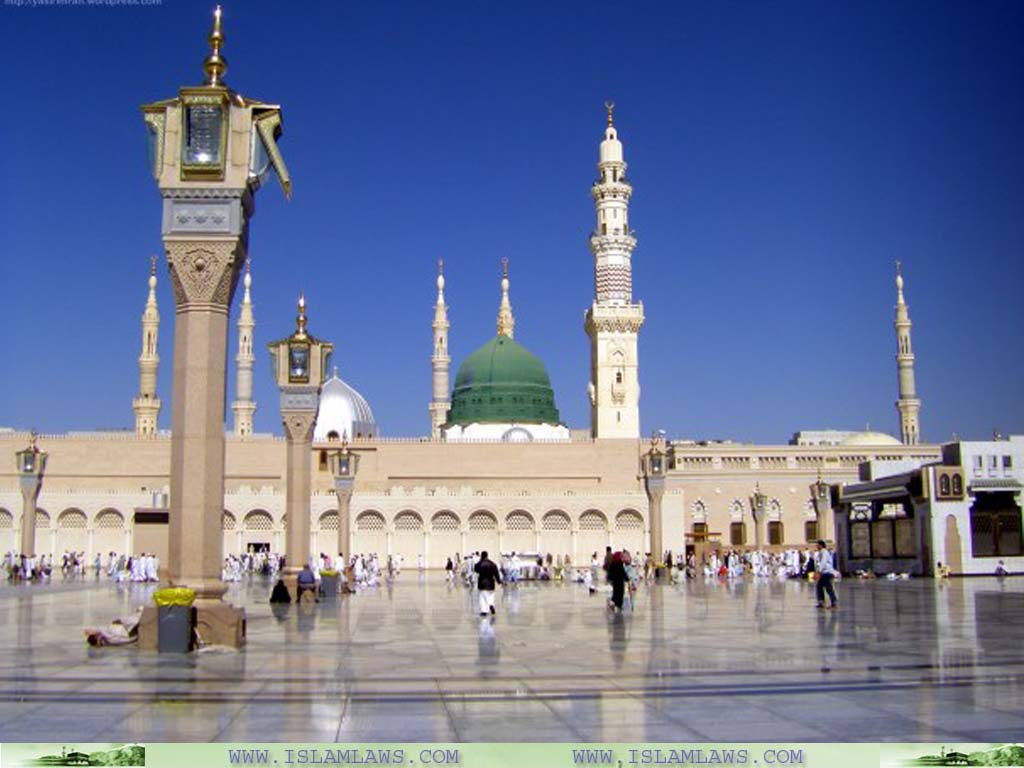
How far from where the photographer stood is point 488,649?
32.8ft

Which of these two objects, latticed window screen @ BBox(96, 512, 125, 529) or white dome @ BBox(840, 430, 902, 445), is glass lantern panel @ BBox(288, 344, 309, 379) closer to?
latticed window screen @ BBox(96, 512, 125, 529)

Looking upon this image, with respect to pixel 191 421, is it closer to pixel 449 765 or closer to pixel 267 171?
pixel 267 171

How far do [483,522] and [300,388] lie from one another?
28769mm

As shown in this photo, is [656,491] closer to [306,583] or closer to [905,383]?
[306,583]

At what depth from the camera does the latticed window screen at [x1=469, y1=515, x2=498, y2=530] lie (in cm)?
4922

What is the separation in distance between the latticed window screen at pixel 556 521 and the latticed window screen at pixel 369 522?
7540 mm

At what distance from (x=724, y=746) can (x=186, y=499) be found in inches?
280

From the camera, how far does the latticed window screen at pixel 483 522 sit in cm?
4922

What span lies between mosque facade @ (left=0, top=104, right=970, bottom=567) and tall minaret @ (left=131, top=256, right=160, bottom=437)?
0.09 metres

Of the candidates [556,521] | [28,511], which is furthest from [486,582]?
[556,521]

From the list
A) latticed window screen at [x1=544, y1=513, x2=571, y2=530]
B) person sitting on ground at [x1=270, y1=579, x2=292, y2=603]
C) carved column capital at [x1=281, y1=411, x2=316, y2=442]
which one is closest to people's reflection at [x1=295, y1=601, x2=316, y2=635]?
person sitting on ground at [x1=270, y1=579, x2=292, y2=603]

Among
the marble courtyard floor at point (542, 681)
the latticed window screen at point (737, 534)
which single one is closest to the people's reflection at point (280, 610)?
the marble courtyard floor at point (542, 681)

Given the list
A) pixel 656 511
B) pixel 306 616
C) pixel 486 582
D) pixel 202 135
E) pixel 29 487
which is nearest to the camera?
pixel 202 135

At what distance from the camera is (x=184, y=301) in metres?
10.9
